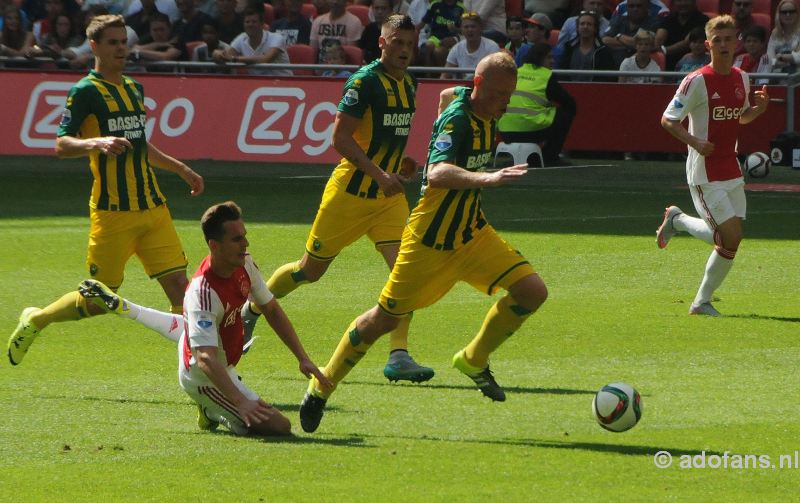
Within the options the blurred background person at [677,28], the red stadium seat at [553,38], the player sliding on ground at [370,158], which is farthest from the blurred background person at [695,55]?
the player sliding on ground at [370,158]

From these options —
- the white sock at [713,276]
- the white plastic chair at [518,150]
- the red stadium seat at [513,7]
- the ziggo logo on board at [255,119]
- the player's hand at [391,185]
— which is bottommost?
the white plastic chair at [518,150]

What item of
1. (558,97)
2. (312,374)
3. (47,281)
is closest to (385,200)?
(312,374)

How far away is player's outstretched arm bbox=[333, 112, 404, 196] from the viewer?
8.98 m

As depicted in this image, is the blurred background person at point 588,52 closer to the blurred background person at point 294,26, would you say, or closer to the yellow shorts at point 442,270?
the blurred background person at point 294,26

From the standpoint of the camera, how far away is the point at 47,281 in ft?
43.6

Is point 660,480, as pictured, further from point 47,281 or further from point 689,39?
point 689,39

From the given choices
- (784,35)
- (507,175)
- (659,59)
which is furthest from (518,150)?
(507,175)

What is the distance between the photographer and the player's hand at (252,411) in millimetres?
7496

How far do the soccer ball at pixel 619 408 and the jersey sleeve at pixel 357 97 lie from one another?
9.59ft

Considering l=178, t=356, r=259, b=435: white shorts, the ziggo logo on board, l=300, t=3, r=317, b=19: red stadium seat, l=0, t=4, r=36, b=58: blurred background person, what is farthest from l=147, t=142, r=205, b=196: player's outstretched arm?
l=300, t=3, r=317, b=19: red stadium seat

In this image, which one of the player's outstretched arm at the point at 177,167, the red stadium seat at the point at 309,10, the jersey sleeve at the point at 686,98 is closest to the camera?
the player's outstretched arm at the point at 177,167

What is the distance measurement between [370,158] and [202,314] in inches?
102

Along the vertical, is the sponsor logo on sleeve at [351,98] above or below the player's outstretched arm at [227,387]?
above

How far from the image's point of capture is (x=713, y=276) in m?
11.7
